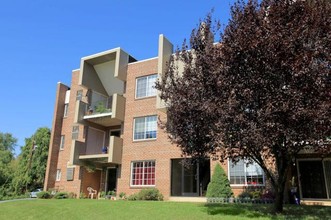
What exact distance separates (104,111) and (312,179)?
1714cm

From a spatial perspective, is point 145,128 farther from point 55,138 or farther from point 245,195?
point 55,138

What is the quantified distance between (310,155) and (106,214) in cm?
1322

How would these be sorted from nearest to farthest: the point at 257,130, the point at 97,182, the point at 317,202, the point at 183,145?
the point at 257,130 → the point at 183,145 → the point at 317,202 → the point at 97,182

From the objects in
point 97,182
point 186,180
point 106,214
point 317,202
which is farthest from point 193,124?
point 97,182

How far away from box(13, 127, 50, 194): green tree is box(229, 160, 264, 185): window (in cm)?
2505

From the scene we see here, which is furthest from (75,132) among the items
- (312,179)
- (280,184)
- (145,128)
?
(280,184)

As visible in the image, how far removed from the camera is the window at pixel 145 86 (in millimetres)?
25094

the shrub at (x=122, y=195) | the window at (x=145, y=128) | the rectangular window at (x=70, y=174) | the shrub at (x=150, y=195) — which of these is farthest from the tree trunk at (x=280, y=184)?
the rectangular window at (x=70, y=174)

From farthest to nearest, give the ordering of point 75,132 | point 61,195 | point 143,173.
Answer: point 75,132, point 61,195, point 143,173

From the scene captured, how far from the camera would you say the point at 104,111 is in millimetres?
26766

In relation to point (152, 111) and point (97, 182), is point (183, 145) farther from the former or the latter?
point (97, 182)

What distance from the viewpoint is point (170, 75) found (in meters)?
14.4

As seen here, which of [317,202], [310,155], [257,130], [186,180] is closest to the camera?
[257,130]

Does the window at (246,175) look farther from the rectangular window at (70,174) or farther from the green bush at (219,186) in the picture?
the rectangular window at (70,174)
